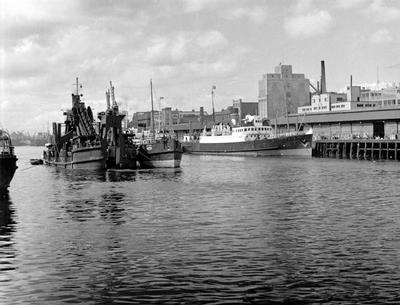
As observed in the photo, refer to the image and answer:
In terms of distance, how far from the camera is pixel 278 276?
69.4 ft

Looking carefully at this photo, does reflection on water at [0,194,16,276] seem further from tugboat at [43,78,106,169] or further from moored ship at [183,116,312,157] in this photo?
moored ship at [183,116,312,157]

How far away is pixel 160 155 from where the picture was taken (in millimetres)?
91812

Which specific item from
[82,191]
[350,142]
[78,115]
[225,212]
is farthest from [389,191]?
[350,142]

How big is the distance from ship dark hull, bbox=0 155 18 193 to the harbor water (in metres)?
2.24

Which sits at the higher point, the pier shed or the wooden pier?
the pier shed

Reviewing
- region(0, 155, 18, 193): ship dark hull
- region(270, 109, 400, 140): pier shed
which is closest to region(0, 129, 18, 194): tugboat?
region(0, 155, 18, 193): ship dark hull

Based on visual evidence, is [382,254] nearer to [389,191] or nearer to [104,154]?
[389,191]

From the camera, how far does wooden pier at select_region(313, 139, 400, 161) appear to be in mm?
114988

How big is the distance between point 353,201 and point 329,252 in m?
19.6

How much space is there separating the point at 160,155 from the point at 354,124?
228ft

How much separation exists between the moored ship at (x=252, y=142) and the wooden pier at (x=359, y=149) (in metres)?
4.07

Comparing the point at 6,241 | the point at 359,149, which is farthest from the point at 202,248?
the point at 359,149

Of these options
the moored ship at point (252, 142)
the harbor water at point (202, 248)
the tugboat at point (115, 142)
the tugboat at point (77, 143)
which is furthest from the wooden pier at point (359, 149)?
the harbor water at point (202, 248)

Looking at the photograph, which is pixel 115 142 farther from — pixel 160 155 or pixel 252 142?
pixel 252 142
